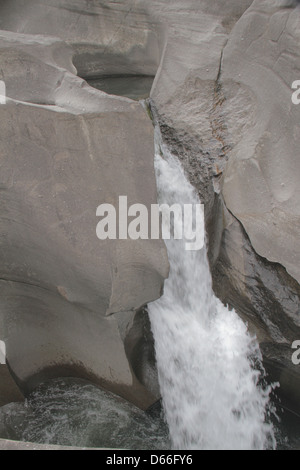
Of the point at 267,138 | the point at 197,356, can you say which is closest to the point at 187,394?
the point at 197,356

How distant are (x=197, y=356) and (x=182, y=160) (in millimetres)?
1323

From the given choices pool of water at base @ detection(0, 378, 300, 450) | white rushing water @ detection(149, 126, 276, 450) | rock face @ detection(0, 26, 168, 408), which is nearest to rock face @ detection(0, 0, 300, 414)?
rock face @ detection(0, 26, 168, 408)

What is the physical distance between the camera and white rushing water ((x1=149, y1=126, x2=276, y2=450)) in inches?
120

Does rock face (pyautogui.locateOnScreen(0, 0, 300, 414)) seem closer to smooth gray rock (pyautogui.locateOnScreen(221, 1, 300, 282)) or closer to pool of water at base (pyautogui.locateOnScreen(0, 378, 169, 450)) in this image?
smooth gray rock (pyautogui.locateOnScreen(221, 1, 300, 282))

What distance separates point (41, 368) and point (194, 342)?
3.51 ft

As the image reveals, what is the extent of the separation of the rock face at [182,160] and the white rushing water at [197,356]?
0.42 ft

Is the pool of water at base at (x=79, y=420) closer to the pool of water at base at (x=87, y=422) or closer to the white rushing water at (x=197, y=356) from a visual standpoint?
the pool of water at base at (x=87, y=422)

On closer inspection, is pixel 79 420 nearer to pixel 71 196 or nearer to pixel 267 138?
pixel 71 196

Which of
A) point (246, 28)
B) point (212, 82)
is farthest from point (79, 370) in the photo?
point (246, 28)

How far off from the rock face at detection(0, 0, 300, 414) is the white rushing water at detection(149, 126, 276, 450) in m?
0.13

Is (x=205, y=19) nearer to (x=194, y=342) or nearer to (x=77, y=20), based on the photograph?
(x=77, y=20)

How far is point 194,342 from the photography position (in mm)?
3104

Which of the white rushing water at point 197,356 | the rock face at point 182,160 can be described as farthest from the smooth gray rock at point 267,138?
the white rushing water at point 197,356

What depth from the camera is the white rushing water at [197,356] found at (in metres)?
3.04
